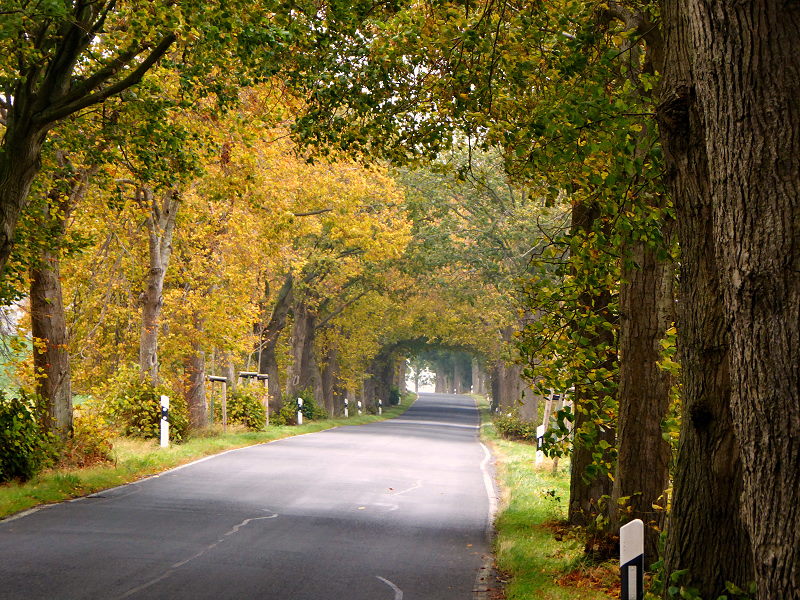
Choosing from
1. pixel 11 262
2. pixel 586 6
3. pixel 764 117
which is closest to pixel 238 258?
pixel 11 262

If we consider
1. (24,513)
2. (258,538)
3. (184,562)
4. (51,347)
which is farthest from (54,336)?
(184,562)

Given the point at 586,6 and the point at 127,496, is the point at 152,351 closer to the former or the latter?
the point at 127,496

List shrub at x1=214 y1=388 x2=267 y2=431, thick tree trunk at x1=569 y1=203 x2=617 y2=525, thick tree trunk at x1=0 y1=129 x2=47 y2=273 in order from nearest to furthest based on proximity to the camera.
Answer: thick tree trunk at x1=569 y1=203 x2=617 y2=525, thick tree trunk at x1=0 y1=129 x2=47 y2=273, shrub at x1=214 y1=388 x2=267 y2=431

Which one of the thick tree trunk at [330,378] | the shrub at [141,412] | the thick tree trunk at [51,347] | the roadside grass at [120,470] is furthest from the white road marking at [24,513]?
the thick tree trunk at [330,378]

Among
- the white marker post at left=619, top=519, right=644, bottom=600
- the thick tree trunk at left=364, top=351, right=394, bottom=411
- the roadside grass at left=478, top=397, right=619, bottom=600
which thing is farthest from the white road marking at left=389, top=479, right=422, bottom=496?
the thick tree trunk at left=364, top=351, right=394, bottom=411

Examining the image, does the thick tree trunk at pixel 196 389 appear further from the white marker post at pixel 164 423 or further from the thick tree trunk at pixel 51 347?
the thick tree trunk at pixel 51 347

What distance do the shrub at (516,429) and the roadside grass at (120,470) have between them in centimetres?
1194

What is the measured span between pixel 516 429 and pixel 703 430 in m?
34.5

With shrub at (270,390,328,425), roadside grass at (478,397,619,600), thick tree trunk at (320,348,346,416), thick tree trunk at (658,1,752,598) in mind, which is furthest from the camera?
thick tree trunk at (320,348,346,416)

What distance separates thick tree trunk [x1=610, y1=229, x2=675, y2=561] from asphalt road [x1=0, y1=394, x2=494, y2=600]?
6.10ft

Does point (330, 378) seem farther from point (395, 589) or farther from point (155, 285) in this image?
point (395, 589)

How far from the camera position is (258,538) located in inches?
479

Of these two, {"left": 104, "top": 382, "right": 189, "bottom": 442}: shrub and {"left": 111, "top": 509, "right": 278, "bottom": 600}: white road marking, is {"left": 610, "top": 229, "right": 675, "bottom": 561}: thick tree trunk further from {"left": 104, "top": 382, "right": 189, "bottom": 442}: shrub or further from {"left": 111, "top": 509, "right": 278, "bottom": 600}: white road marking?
{"left": 104, "top": 382, "right": 189, "bottom": 442}: shrub

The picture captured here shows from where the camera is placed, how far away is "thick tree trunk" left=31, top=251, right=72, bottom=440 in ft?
60.5
